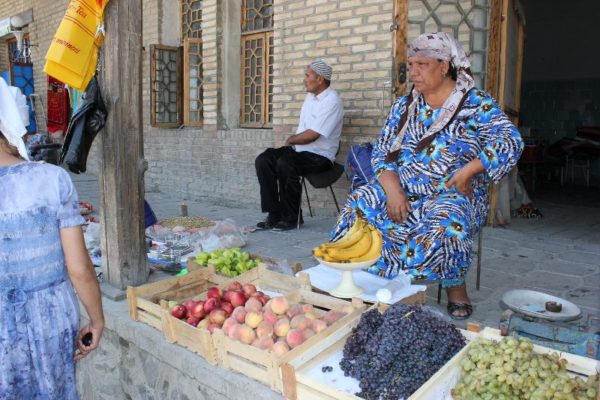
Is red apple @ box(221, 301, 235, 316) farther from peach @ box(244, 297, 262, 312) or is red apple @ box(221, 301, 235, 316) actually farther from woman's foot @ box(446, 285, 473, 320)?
woman's foot @ box(446, 285, 473, 320)

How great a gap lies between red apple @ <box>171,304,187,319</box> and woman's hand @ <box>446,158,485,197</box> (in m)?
1.67

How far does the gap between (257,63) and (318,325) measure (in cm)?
578

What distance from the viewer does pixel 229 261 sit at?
3721 mm

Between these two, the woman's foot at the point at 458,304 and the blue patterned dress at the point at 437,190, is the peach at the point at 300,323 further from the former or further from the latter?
the woman's foot at the point at 458,304

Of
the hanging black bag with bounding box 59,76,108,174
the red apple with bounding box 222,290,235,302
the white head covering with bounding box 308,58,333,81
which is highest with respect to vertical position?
the white head covering with bounding box 308,58,333,81

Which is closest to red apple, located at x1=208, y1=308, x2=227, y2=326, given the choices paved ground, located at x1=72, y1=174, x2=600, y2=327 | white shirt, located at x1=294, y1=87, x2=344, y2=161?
paved ground, located at x1=72, y1=174, x2=600, y2=327

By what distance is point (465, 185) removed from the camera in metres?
3.13

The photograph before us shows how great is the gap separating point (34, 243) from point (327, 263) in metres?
1.54

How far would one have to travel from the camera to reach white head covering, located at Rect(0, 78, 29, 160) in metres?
1.75

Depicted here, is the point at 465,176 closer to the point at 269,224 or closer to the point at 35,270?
the point at 35,270

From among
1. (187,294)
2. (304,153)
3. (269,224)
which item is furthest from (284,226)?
(187,294)

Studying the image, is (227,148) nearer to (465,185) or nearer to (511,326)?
(465,185)

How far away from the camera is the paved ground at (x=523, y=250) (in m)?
3.74

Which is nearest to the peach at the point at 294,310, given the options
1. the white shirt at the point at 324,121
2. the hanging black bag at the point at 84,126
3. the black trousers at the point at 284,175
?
the hanging black bag at the point at 84,126
